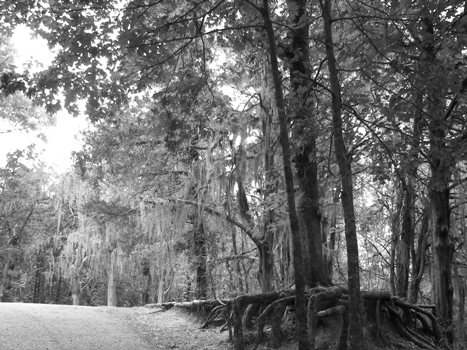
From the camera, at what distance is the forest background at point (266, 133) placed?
6191 mm

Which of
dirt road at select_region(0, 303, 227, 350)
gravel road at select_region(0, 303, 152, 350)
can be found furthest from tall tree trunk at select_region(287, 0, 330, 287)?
gravel road at select_region(0, 303, 152, 350)

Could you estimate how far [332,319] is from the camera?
732 cm

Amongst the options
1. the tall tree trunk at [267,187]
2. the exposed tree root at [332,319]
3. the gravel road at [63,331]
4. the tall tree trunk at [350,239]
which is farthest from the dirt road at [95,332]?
the tall tree trunk at [350,239]

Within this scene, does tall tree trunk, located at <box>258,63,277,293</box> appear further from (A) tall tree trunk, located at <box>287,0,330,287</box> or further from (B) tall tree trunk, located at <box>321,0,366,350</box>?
(B) tall tree trunk, located at <box>321,0,366,350</box>

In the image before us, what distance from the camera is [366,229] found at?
16.6 metres

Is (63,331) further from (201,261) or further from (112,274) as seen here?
(112,274)

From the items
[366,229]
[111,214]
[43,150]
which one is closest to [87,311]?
[111,214]

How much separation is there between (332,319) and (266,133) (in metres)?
4.94

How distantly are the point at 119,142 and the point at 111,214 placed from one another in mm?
2427

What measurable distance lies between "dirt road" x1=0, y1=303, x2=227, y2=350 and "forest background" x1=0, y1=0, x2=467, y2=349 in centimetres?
255

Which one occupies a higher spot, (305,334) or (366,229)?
(366,229)

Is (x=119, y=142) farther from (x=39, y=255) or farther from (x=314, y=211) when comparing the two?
(x=39, y=255)

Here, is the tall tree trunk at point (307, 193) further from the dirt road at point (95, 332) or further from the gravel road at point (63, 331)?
the gravel road at point (63, 331)

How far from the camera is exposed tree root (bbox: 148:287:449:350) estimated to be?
7.00m
